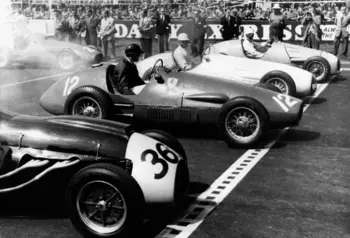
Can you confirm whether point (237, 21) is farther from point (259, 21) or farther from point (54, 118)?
point (54, 118)

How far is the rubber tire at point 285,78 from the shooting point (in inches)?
435

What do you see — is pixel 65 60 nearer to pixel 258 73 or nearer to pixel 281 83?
pixel 258 73

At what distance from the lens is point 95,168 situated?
4855 mm

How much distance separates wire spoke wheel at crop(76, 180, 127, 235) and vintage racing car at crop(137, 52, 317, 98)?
627cm

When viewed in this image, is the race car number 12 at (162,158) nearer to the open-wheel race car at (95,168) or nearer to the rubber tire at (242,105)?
the open-wheel race car at (95,168)

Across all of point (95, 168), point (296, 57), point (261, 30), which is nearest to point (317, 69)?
point (296, 57)

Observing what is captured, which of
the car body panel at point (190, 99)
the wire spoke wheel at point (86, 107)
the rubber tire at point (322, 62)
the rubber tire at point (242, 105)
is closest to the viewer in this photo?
the rubber tire at point (242, 105)

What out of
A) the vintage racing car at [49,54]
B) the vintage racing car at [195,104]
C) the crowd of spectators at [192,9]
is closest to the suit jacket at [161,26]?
the vintage racing car at [49,54]

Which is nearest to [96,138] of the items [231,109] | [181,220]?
[181,220]

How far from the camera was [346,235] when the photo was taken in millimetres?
5059

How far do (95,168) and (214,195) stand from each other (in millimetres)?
1656

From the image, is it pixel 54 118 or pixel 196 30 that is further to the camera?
pixel 196 30

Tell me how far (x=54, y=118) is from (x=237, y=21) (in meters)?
16.0

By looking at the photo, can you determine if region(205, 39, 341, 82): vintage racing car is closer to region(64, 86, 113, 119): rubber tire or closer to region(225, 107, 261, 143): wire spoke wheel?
region(64, 86, 113, 119): rubber tire
